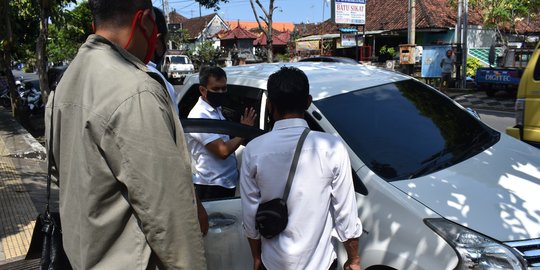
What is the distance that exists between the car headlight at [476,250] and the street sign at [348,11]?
1723 cm

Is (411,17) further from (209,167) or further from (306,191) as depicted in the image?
(306,191)

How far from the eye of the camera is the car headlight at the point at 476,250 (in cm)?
205

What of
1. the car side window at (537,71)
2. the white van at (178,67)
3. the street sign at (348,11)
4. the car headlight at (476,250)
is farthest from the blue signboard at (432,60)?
the car headlight at (476,250)

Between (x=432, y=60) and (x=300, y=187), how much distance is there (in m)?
18.4

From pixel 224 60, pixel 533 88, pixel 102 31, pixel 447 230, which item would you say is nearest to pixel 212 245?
pixel 447 230

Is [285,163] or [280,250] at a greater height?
[285,163]

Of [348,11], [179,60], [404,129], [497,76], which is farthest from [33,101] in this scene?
[497,76]

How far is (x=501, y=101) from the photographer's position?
14922 mm

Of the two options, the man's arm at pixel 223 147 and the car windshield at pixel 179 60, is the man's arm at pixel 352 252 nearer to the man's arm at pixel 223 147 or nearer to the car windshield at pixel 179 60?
the man's arm at pixel 223 147

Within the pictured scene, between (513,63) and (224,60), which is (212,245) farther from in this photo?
(224,60)

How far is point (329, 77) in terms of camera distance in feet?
10.6

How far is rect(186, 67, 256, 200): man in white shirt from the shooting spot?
279cm

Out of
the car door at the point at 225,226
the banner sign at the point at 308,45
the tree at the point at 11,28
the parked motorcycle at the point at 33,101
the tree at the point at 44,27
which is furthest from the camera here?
the banner sign at the point at 308,45

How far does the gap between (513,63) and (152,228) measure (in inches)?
677
